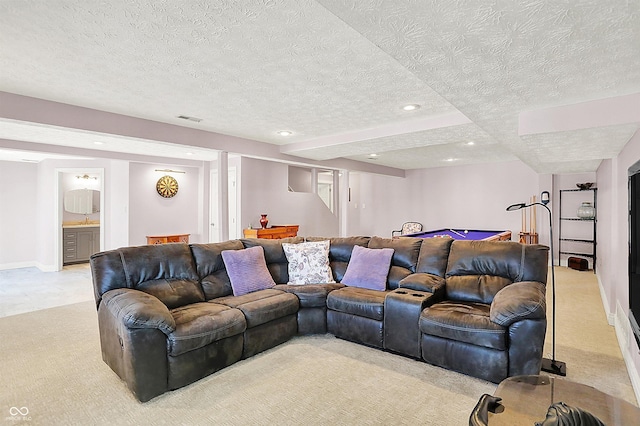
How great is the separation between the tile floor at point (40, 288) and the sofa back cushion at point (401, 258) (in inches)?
167

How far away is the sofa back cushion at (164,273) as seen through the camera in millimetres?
2951

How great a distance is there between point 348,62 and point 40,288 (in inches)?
238

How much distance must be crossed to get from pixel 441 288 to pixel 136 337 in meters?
2.49

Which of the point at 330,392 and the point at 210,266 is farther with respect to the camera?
the point at 210,266

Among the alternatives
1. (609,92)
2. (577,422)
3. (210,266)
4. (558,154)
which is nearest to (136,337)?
(210,266)

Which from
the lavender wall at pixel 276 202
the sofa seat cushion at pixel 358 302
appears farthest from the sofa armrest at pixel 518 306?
the lavender wall at pixel 276 202

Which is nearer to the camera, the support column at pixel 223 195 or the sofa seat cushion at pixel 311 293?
the sofa seat cushion at pixel 311 293

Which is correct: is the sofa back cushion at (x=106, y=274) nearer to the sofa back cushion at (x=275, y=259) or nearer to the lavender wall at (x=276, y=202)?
the sofa back cushion at (x=275, y=259)

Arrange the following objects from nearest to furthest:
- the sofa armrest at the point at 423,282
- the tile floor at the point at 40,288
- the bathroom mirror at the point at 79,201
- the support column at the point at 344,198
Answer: the sofa armrest at the point at 423,282 → the tile floor at the point at 40,288 → the support column at the point at 344,198 → the bathroom mirror at the point at 79,201

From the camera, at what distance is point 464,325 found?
2.56 metres

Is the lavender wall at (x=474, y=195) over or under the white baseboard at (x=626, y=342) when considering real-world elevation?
over

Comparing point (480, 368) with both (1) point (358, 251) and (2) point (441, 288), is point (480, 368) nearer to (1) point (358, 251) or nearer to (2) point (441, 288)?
(2) point (441, 288)

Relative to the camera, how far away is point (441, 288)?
317cm

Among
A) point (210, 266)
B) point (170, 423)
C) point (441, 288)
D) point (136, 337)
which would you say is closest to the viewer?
point (170, 423)
